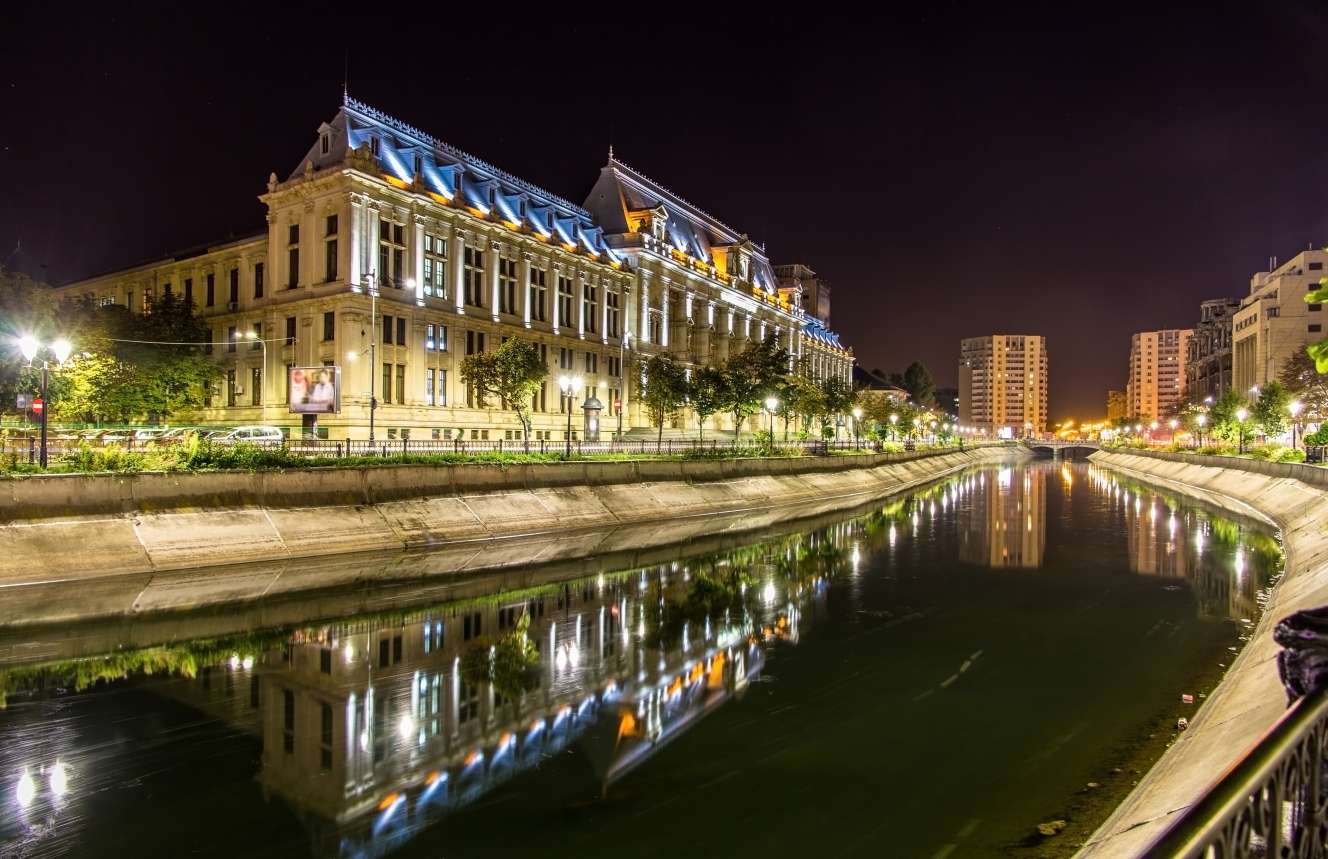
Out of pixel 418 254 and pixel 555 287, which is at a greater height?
pixel 555 287

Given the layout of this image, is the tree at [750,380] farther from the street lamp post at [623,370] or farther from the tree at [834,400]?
the tree at [834,400]

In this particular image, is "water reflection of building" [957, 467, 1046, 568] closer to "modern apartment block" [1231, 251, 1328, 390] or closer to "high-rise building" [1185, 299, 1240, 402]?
"modern apartment block" [1231, 251, 1328, 390]

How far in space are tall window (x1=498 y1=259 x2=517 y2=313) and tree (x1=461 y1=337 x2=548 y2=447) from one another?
10.8 metres

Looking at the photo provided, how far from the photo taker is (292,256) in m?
56.5

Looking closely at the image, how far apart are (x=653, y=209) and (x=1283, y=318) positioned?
101m

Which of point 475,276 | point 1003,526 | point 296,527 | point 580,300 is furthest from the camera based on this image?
point 580,300

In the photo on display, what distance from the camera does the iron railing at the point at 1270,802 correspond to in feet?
10.9

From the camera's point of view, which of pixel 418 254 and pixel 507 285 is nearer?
pixel 418 254

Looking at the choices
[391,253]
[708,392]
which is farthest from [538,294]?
[708,392]

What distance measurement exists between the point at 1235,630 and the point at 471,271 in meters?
54.8

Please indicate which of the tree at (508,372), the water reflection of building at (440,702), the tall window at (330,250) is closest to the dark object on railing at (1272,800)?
the water reflection of building at (440,702)

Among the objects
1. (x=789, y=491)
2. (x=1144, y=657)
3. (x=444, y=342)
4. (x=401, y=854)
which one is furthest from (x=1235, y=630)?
(x=444, y=342)

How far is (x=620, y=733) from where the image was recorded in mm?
12547

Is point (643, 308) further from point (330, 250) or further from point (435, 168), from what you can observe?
point (330, 250)
